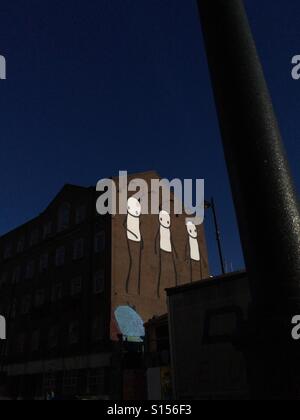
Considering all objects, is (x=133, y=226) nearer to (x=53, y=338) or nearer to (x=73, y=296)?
(x=73, y=296)

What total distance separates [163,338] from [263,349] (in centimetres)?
2384

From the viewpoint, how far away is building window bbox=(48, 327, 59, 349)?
109 ft

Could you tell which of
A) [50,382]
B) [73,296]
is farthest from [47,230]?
[50,382]

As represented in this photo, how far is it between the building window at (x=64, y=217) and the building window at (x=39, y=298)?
5933 millimetres

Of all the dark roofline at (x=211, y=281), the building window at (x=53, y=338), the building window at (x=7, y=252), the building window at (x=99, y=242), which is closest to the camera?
the dark roofline at (x=211, y=281)

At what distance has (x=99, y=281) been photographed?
31531 millimetres

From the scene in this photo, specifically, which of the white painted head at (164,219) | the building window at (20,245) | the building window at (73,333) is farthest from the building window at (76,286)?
the building window at (20,245)

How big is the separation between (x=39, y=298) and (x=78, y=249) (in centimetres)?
644

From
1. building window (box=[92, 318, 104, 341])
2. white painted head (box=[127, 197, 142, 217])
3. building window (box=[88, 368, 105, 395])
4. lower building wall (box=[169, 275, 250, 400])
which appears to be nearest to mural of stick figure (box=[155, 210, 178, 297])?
white painted head (box=[127, 197, 142, 217])

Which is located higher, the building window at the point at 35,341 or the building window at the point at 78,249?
the building window at the point at 78,249

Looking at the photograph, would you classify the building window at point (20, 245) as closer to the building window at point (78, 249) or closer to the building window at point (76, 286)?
the building window at point (78, 249)

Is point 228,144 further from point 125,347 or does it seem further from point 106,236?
point 106,236

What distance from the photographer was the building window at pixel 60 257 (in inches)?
1427
